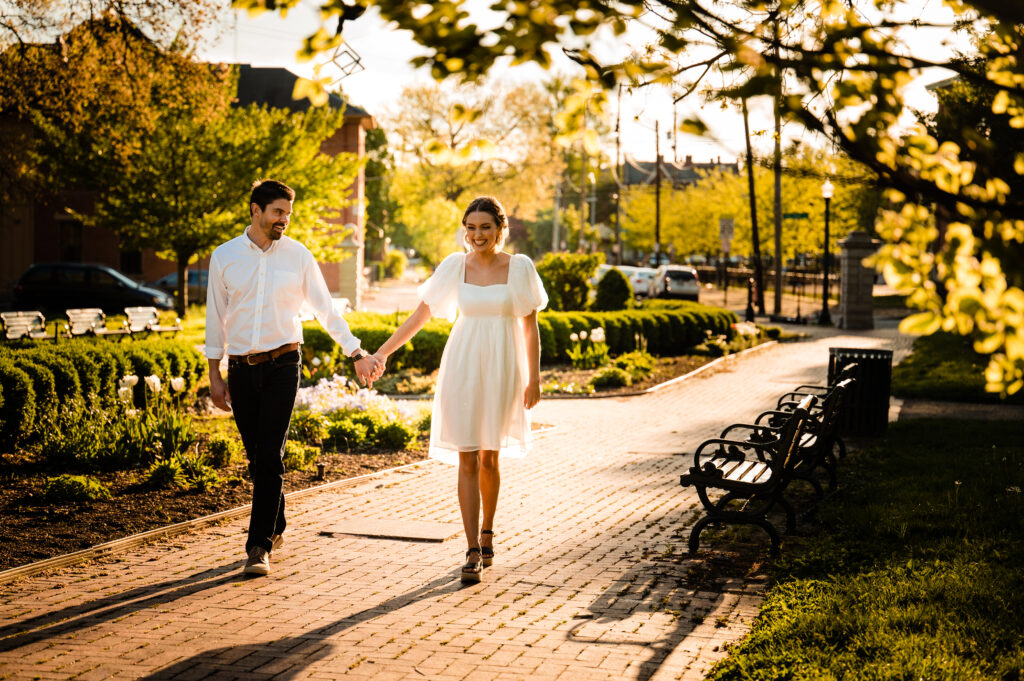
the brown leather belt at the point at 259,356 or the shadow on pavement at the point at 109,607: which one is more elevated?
the brown leather belt at the point at 259,356

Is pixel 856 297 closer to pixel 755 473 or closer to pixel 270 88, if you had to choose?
pixel 755 473

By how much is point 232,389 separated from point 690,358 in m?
16.5

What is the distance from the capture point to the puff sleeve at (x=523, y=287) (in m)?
5.95

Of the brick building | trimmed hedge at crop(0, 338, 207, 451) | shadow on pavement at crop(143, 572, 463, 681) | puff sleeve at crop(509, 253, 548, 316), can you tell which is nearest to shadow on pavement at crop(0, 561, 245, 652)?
shadow on pavement at crop(143, 572, 463, 681)

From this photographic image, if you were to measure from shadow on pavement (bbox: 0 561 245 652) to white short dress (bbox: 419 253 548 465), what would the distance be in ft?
4.58

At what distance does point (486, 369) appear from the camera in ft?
19.4

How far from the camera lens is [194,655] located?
450cm

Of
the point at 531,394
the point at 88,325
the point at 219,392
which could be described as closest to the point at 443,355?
the point at 531,394

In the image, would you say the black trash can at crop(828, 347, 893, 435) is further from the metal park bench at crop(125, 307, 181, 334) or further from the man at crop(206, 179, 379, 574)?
the metal park bench at crop(125, 307, 181, 334)

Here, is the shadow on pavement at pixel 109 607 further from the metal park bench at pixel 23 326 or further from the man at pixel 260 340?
the metal park bench at pixel 23 326

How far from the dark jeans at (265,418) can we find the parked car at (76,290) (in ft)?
90.9

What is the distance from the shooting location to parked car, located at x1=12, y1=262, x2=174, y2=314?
3238 centimetres

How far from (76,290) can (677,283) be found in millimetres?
21485

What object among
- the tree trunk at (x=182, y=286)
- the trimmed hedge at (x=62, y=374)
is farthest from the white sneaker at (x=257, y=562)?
the tree trunk at (x=182, y=286)
